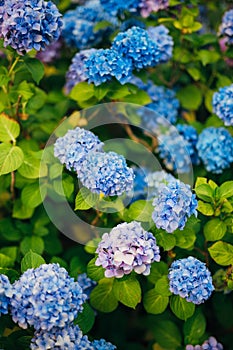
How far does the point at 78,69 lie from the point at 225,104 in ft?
1.56

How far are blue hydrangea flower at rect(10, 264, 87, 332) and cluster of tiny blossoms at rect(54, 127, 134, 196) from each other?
241mm

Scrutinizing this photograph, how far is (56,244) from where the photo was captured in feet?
5.94

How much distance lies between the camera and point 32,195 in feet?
5.35

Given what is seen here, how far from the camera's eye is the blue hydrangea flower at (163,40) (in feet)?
5.73

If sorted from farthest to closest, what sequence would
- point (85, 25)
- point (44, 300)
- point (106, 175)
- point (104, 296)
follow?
point (85, 25) → point (104, 296) → point (106, 175) → point (44, 300)

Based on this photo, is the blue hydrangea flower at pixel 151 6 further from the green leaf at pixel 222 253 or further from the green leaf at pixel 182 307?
the green leaf at pixel 182 307

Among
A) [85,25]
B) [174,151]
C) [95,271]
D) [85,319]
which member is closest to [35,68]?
[85,25]

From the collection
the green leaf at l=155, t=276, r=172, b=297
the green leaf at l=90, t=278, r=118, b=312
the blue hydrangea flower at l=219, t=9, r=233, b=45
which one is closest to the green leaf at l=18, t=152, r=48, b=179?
the green leaf at l=90, t=278, r=118, b=312

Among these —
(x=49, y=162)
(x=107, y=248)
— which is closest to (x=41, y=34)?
(x=49, y=162)

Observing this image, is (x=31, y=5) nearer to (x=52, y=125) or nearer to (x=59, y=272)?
(x=52, y=125)

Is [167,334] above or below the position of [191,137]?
below

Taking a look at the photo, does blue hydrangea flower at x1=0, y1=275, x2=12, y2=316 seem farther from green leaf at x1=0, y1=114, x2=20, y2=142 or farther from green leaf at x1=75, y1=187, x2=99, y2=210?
green leaf at x1=0, y1=114, x2=20, y2=142

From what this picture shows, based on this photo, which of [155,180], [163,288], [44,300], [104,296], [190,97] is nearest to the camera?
[44,300]

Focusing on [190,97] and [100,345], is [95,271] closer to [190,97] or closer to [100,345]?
[100,345]
